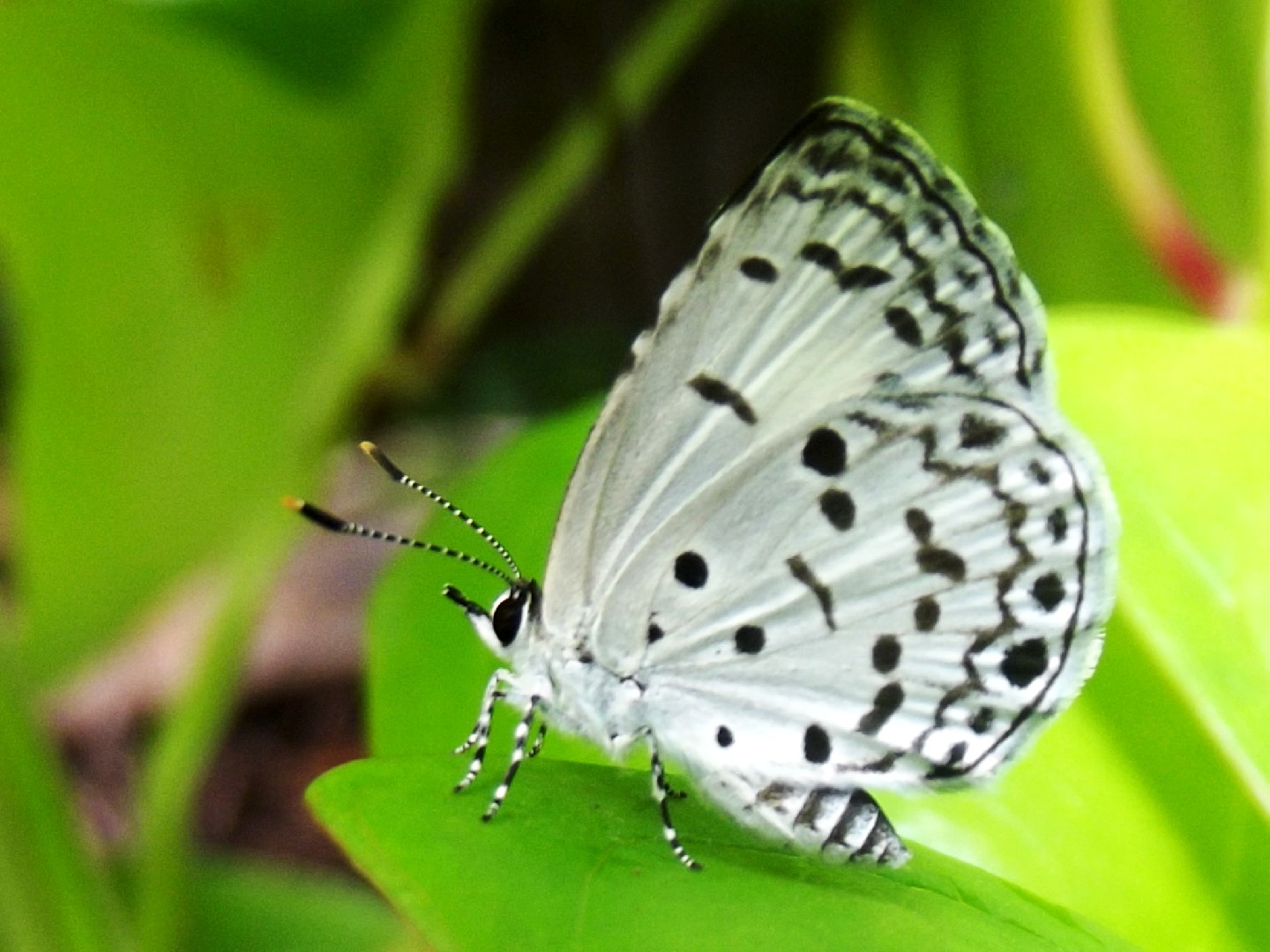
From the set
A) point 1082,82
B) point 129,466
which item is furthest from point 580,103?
point 129,466

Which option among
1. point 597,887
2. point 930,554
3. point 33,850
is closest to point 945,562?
point 930,554

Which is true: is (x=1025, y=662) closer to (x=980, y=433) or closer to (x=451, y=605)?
(x=980, y=433)

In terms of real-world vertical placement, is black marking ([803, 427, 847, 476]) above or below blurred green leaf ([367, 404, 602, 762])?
above

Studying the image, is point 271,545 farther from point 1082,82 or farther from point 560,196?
point 1082,82

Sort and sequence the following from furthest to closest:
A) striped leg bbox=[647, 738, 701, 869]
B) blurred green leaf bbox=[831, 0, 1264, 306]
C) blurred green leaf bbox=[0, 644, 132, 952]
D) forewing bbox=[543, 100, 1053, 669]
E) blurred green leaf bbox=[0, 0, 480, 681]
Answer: blurred green leaf bbox=[831, 0, 1264, 306], blurred green leaf bbox=[0, 0, 480, 681], blurred green leaf bbox=[0, 644, 132, 952], forewing bbox=[543, 100, 1053, 669], striped leg bbox=[647, 738, 701, 869]

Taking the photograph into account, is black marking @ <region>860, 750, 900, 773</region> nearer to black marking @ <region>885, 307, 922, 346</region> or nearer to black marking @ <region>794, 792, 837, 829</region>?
black marking @ <region>794, 792, 837, 829</region>

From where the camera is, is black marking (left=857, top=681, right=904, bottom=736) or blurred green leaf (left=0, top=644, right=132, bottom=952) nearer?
black marking (left=857, top=681, right=904, bottom=736)

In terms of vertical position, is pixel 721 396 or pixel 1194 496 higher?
pixel 721 396

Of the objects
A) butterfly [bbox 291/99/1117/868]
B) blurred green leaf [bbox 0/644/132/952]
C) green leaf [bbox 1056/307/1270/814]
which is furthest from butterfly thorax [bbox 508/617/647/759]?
blurred green leaf [bbox 0/644/132/952]
